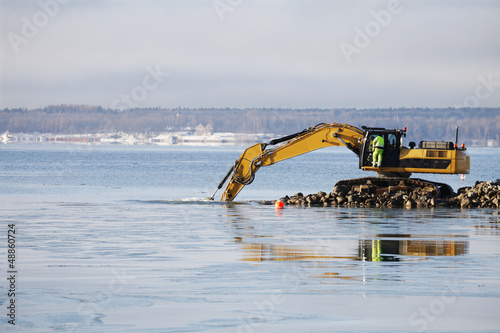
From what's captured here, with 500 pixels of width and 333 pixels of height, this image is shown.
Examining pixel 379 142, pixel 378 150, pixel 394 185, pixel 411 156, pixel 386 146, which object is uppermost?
pixel 379 142

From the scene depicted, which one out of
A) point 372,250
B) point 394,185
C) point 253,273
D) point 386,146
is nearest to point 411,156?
point 386,146

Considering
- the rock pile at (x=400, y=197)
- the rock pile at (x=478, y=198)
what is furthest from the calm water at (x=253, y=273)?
the rock pile at (x=478, y=198)

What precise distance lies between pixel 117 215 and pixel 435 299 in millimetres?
17476

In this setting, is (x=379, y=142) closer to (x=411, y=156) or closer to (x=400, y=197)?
(x=411, y=156)

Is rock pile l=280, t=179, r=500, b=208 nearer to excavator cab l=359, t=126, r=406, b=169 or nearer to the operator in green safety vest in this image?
excavator cab l=359, t=126, r=406, b=169

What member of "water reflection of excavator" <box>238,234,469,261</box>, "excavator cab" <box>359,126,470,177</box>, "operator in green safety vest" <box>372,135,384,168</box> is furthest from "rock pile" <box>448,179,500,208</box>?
"water reflection of excavator" <box>238,234,469,261</box>

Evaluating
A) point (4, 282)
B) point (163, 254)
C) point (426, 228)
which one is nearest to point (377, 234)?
point (426, 228)

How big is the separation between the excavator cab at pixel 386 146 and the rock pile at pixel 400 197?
114 centimetres

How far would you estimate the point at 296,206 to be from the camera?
3347cm

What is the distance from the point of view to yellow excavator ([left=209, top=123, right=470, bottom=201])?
104ft

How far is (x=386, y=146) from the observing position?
32.3m

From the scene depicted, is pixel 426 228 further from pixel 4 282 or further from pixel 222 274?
pixel 4 282

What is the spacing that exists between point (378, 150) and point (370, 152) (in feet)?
1.13

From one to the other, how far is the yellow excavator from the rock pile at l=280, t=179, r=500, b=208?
76 centimetres
